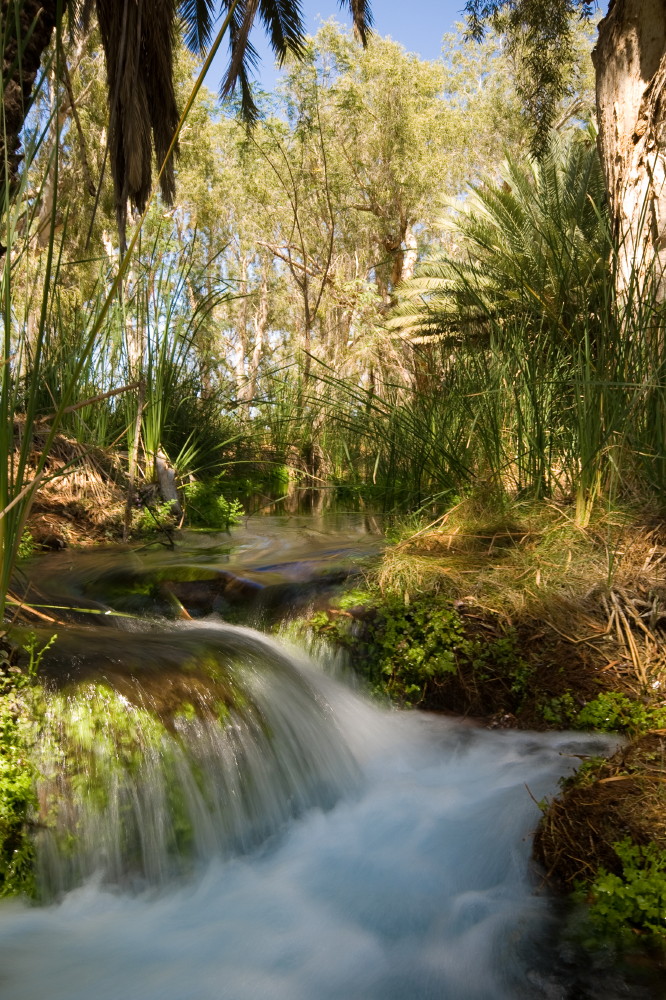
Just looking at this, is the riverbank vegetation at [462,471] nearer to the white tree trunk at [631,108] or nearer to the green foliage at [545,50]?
the white tree trunk at [631,108]

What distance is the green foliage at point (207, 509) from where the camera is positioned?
6.82m

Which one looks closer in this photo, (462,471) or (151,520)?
(462,471)

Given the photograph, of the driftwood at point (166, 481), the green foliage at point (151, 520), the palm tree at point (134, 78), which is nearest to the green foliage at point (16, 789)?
the palm tree at point (134, 78)

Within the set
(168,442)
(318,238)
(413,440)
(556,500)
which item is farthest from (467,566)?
(318,238)

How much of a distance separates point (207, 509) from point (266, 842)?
4469mm

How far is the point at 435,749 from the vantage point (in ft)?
10.5

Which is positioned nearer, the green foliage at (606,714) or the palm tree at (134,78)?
the green foliage at (606,714)

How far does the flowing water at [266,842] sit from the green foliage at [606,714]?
0.28 feet

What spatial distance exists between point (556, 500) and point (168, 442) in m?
4.16

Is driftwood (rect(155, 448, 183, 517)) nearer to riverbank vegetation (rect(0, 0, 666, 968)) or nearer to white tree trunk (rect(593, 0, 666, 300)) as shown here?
riverbank vegetation (rect(0, 0, 666, 968))

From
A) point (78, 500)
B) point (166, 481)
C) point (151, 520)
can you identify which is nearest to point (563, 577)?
point (151, 520)

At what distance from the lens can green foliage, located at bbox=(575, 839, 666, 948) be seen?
6.70 feet

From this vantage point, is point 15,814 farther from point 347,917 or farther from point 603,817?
point 603,817

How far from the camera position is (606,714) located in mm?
3002
